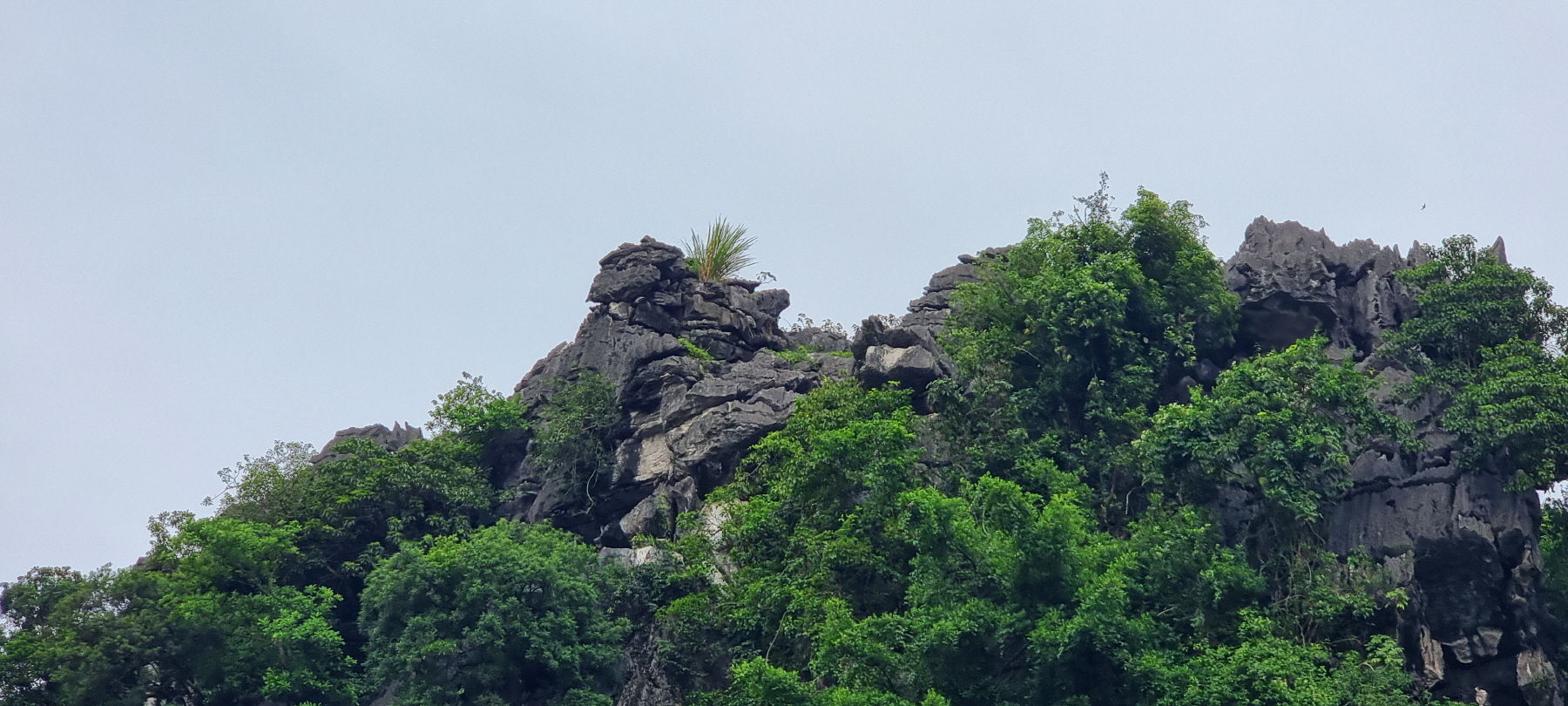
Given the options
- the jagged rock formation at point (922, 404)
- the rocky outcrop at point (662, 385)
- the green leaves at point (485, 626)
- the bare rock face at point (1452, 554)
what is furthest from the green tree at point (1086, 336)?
the green leaves at point (485, 626)

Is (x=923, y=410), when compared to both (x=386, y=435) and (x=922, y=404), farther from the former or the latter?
(x=386, y=435)

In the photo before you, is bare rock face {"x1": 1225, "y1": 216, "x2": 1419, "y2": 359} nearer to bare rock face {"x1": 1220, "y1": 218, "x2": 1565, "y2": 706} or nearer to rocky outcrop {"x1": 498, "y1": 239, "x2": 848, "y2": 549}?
bare rock face {"x1": 1220, "y1": 218, "x2": 1565, "y2": 706}

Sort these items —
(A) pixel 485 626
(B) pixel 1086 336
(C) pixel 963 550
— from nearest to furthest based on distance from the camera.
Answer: (C) pixel 963 550, (A) pixel 485 626, (B) pixel 1086 336

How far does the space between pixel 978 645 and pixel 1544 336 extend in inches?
419

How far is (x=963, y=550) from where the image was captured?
22.5 m

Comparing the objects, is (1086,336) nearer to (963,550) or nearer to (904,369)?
(904,369)

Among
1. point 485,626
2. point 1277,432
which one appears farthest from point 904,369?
point 485,626

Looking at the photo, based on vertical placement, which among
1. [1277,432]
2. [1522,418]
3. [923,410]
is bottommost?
[1277,432]

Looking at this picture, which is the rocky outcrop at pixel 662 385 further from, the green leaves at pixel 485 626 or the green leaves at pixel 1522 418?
the green leaves at pixel 1522 418

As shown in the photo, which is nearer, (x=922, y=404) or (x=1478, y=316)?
(x=1478, y=316)

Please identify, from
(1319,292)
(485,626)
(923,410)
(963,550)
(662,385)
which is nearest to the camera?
(963,550)

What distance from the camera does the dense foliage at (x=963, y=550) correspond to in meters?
21.7

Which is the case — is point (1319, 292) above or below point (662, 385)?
above

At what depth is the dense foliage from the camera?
21.7m
